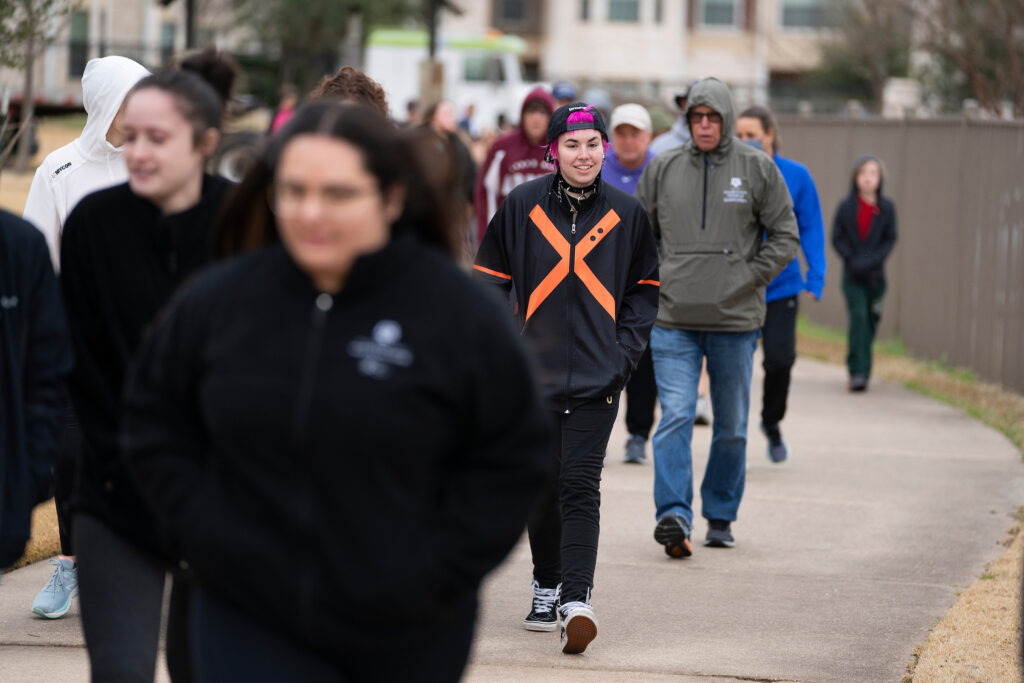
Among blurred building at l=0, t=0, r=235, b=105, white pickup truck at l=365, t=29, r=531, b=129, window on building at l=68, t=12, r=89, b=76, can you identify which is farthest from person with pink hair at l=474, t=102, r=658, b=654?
window on building at l=68, t=12, r=89, b=76

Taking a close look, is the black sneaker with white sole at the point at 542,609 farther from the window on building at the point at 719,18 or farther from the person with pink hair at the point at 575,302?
the window on building at the point at 719,18

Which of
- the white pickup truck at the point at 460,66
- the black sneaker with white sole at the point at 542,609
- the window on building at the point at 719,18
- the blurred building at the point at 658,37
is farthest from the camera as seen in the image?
the window on building at the point at 719,18

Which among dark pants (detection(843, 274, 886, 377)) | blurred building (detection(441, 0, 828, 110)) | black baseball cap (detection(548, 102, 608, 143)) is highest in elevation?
blurred building (detection(441, 0, 828, 110))

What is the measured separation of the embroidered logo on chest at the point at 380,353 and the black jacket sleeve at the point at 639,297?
3.37 meters

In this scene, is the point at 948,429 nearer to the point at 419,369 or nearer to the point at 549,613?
the point at 549,613

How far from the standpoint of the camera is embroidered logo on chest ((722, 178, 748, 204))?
24.4 feet

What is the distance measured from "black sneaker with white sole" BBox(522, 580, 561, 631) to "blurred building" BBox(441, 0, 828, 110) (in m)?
51.8

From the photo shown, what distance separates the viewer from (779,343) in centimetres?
950

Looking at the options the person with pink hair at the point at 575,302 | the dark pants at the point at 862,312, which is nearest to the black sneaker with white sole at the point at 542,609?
the person with pink hair at the point at 575,302

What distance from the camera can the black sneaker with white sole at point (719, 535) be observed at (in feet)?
25.4

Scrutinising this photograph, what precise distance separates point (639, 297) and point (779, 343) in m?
3.50

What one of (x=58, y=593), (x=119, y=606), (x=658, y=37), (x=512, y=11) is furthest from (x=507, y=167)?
(x=658, y=37)

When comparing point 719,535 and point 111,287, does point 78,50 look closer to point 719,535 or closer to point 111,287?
point 719,535

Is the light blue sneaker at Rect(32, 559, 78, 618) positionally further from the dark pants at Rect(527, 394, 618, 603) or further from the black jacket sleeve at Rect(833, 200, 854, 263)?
the black jacket sleeve at Rect(833, 200, 854, 263)
